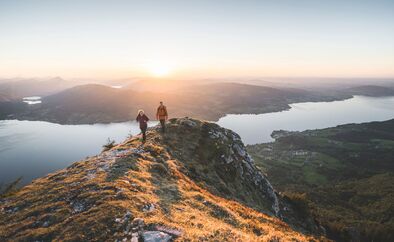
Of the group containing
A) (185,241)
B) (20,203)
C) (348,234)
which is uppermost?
(185,241)

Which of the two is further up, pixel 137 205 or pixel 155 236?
pixel 155 236

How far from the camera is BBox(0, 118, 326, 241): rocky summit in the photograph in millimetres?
14969

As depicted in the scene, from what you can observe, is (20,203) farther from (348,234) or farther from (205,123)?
(348,234)

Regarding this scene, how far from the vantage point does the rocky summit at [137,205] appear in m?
15.0

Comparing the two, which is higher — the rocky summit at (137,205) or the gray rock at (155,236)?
the gray rock at (155,236)

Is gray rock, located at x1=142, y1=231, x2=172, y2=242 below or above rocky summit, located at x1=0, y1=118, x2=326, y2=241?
above

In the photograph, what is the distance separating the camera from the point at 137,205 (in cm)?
1752

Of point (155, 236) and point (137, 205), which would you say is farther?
point (137, 205)

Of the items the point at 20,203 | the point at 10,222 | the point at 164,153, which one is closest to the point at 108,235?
the point at 10,222

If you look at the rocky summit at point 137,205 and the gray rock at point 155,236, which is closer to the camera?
the gray rock at point 155,236

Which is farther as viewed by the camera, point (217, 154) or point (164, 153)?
point (217, 154)

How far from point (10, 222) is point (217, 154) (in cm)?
2934

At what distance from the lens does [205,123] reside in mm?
49750

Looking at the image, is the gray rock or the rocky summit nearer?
the gray rock
